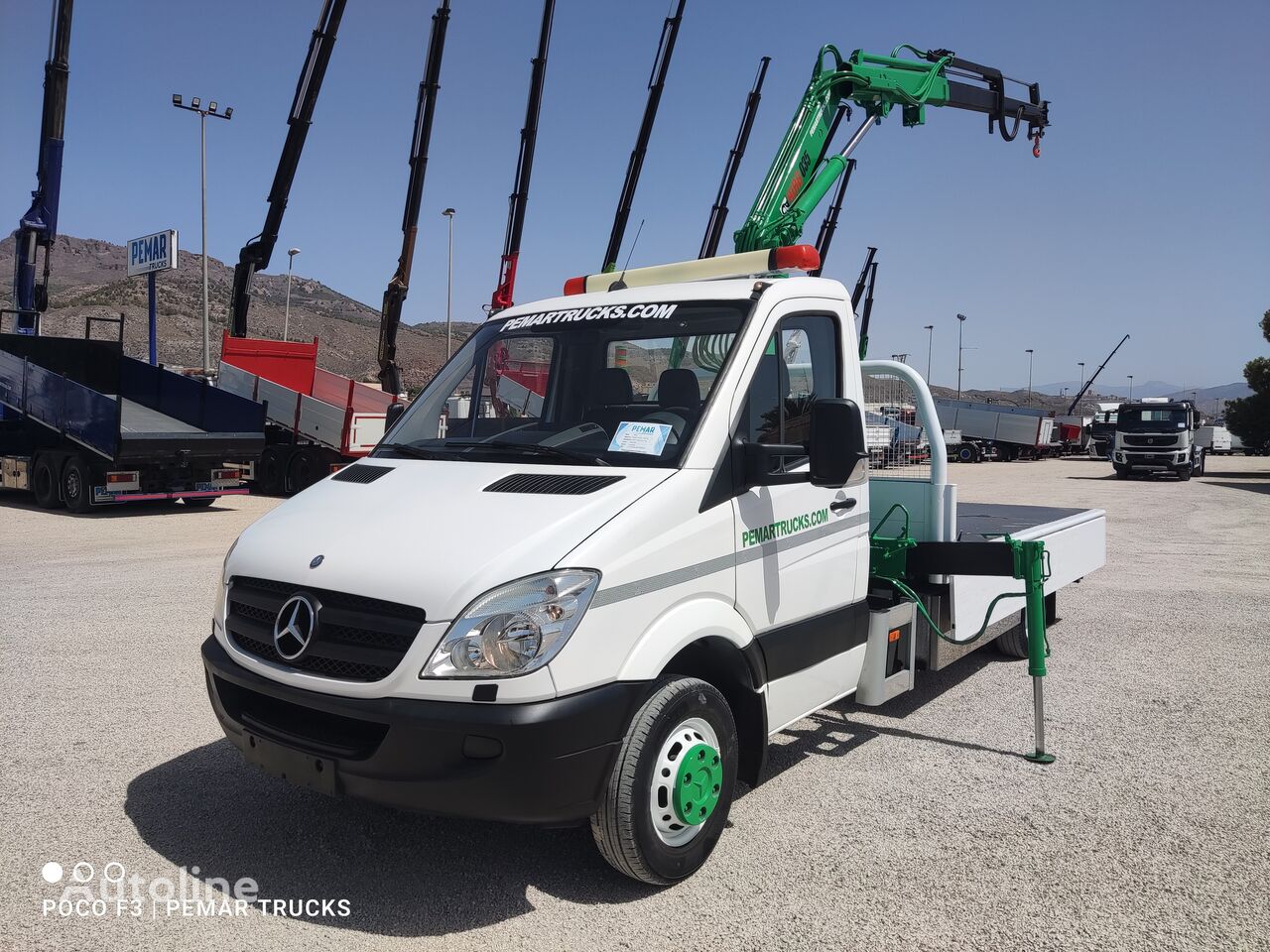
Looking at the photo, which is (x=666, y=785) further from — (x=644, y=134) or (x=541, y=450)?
(x=644, y=134)

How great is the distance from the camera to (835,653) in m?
4.46

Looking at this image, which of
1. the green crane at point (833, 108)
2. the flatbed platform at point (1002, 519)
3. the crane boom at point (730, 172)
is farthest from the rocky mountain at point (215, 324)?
the flatbed platform at point (1002, 519)

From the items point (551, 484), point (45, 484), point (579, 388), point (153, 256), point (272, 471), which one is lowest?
point (45, 484)

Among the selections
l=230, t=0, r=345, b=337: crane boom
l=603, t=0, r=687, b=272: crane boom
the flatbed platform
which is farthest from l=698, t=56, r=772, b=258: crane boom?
the flatbed platform

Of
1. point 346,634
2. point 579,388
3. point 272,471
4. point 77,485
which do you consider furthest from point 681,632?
point 272,471

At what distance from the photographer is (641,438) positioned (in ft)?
12.6

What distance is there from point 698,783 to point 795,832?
0.72m

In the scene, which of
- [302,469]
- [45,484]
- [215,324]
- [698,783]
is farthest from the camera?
[215,324]

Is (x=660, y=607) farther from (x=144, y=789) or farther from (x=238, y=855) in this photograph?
(x=144, y=789)

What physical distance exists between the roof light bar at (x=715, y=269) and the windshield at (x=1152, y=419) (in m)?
31.4

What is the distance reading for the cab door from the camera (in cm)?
392

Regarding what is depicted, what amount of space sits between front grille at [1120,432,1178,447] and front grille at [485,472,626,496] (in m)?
32.6

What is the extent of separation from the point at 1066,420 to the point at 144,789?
195ft

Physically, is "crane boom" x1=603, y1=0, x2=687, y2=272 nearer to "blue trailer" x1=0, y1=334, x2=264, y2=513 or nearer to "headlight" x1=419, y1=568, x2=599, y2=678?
"blue trailer" x1=0, y1=334, x2=264, y2=513
